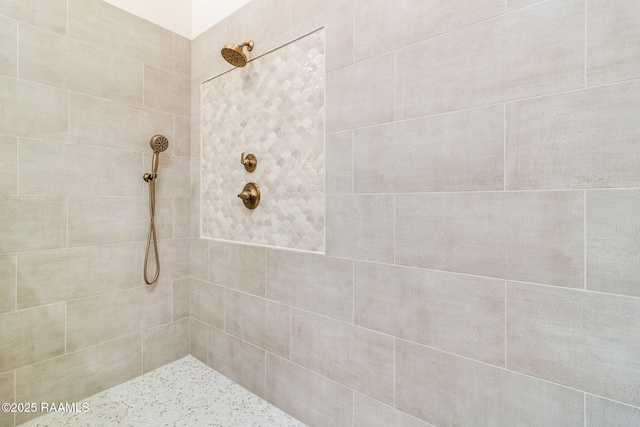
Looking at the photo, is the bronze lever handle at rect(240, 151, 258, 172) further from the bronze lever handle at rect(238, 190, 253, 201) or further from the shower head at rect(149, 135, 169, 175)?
the shower head at rect(149, 135, 169, 175)

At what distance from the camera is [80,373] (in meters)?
1.49

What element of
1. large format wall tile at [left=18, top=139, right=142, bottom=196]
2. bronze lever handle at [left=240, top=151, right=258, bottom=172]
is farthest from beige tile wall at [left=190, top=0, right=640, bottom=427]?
large format wall tile at [left=18, top=139, right=142, bottom=196]

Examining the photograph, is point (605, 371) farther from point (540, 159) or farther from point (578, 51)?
point (578, 51)

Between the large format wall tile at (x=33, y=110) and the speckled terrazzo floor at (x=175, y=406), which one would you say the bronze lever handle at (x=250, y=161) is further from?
the speckled terrazzo floor at (x=175, y=406)

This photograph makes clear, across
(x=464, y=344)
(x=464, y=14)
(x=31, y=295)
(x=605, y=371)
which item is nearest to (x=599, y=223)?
(x=605, y=371)

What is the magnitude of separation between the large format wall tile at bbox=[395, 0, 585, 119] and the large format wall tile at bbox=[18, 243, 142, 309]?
5.05ft

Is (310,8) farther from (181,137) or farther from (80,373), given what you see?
(80,373)

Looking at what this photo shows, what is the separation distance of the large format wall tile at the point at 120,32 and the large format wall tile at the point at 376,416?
1.96 metres

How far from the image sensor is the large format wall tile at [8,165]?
1277 mm

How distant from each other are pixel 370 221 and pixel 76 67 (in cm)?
155

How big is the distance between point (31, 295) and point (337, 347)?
4.40ft

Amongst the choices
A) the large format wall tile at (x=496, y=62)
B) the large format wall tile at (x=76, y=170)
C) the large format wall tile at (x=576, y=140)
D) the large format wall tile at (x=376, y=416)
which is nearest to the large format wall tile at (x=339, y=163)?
the large format wall tile at (x=496, y=62)

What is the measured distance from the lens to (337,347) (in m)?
1.24

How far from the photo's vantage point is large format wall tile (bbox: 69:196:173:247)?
148 centimetres
